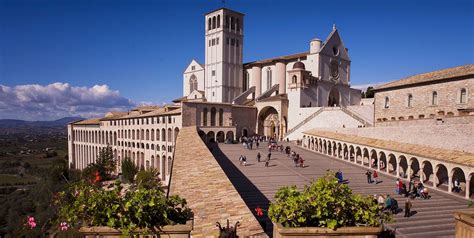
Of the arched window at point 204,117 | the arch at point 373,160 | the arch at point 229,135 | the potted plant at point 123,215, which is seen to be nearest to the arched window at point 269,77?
the arch at point 229,135

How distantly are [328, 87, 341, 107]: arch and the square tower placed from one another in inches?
712

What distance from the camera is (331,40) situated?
57094mm

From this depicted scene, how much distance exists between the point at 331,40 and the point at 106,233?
58054 mm

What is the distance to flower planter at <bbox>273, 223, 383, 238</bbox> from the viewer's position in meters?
4.43

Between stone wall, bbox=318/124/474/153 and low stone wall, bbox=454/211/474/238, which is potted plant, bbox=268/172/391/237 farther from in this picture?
stone wall, bbox=318/124/474/153

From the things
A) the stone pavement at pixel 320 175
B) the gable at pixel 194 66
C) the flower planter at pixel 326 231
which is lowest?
the stone pavement at pixel 320 175

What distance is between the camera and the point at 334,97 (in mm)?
58844

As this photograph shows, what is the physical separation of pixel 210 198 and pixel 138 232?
2927mm

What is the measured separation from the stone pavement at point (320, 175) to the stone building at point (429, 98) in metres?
6.50

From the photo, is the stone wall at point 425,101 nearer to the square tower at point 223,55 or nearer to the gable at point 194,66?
the square tower at point 223,55

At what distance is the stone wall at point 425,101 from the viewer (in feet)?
92.1

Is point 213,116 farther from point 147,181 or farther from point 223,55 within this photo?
point 147,181

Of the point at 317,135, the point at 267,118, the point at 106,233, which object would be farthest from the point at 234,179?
the point at 267,118

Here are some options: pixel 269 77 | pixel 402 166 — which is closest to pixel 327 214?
A: pixel 402 166
